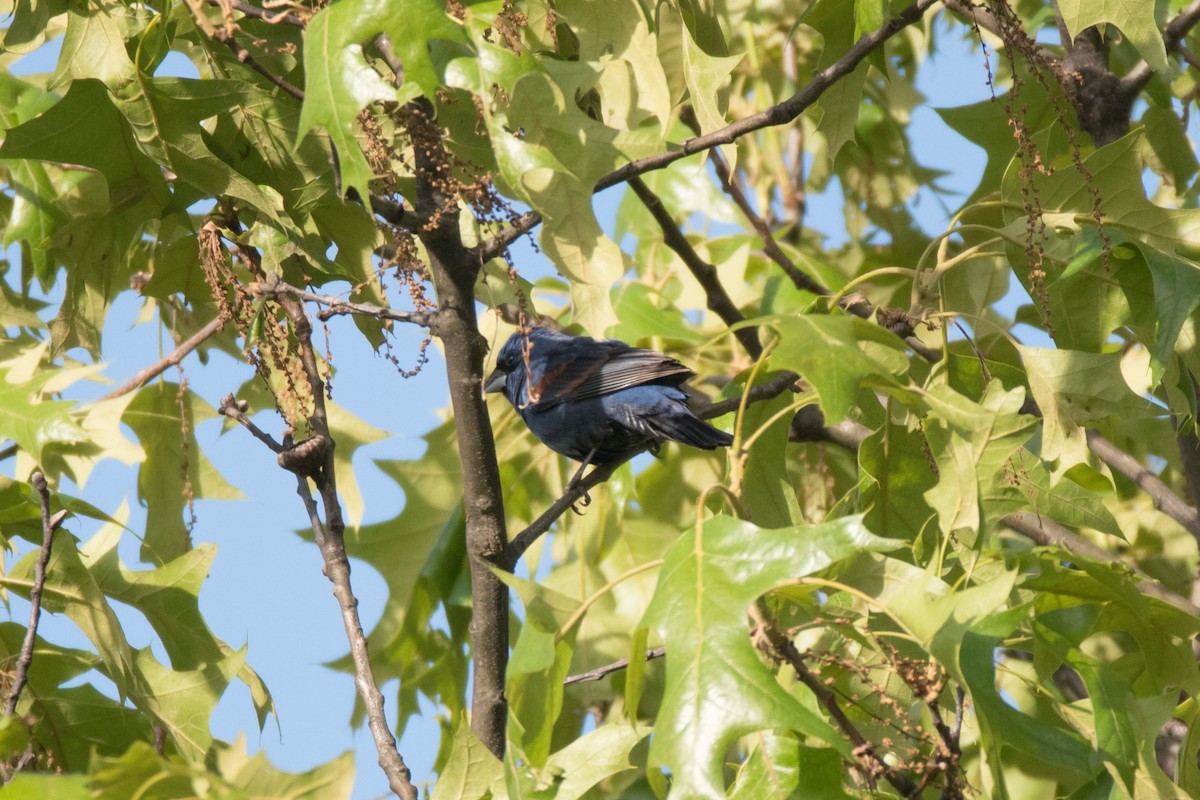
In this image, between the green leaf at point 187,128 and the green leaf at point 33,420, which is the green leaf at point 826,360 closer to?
the green leaf at point 187,128

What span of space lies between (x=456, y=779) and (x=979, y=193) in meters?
3.53

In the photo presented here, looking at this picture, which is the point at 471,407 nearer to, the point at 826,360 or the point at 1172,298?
the point at 826,360

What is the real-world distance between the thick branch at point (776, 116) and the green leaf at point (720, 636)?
3.58 ft

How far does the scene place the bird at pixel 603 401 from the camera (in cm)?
483

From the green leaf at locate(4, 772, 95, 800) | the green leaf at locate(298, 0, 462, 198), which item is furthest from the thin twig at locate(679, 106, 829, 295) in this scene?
the green leaf at locate(4, 772, 95, 800)

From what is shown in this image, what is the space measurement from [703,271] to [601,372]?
66 centimetres

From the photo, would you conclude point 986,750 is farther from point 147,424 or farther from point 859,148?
point 859,148

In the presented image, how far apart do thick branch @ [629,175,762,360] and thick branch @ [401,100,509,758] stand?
1.32m

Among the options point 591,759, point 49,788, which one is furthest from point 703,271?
point 49,788

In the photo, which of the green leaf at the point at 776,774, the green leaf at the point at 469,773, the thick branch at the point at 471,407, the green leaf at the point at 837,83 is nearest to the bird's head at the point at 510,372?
the green leaf at the point at 837,83

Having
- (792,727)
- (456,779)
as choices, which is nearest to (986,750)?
(792,727)

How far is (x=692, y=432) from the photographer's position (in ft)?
14.9

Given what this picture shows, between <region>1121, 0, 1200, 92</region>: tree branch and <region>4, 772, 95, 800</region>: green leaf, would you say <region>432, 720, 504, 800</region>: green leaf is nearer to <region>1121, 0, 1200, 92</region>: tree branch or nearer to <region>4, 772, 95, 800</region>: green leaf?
<region>4, 772, 95, 800</region>: green leaf

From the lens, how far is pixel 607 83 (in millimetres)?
3629
